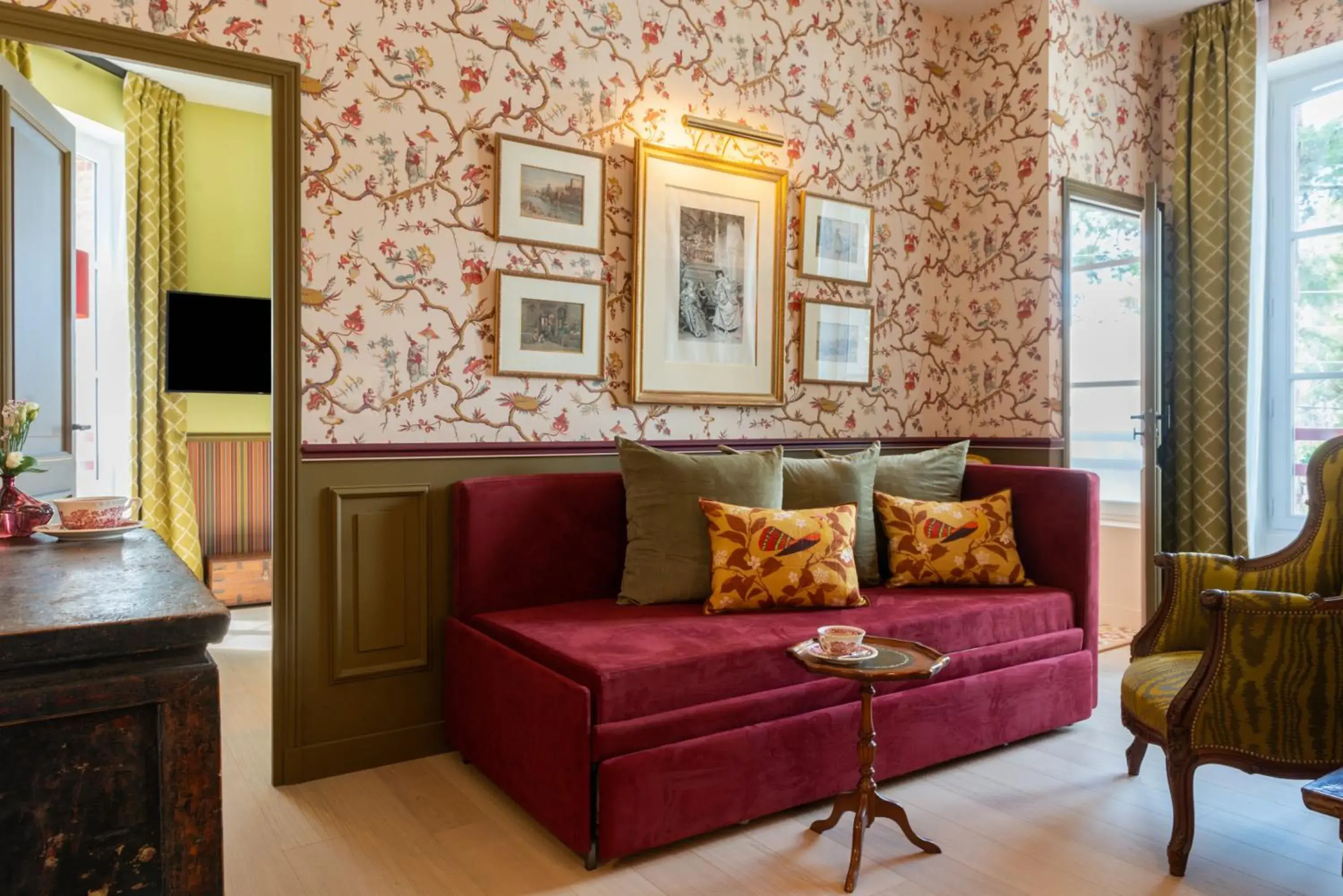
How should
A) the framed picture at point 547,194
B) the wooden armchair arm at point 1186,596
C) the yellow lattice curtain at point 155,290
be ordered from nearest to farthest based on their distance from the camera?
the wooden armchair arm at point 1186,596 → the framed picture at point 547,194 → the yellow lattice curtain at point 155,290

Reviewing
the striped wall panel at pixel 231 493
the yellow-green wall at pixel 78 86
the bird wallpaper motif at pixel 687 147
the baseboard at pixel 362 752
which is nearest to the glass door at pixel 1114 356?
the bird wallpaper motif at pixel 687 147

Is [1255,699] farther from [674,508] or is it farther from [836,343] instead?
[836,343]

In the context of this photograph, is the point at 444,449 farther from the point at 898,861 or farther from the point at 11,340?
the point at 898,861

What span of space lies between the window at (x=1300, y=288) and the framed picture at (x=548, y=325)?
311 centimetres

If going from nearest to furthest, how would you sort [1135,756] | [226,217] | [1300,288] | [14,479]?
[14,479] < [1135,756] < [1300,288] < [226,217]

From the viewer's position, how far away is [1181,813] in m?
2.07

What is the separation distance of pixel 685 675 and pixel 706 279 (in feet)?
5.50

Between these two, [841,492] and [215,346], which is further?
[215,346]

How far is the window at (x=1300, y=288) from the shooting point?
3812 millimetres

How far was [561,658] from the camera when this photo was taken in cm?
222

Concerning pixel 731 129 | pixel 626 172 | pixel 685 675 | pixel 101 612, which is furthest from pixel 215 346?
pixel 101 612

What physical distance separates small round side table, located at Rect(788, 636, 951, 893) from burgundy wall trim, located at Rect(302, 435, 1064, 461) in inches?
46.4

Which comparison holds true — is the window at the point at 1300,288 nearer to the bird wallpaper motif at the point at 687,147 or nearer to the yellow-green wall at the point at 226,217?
the bird wallpaper motif at the point at 687,147

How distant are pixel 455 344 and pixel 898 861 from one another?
6.43 ft
